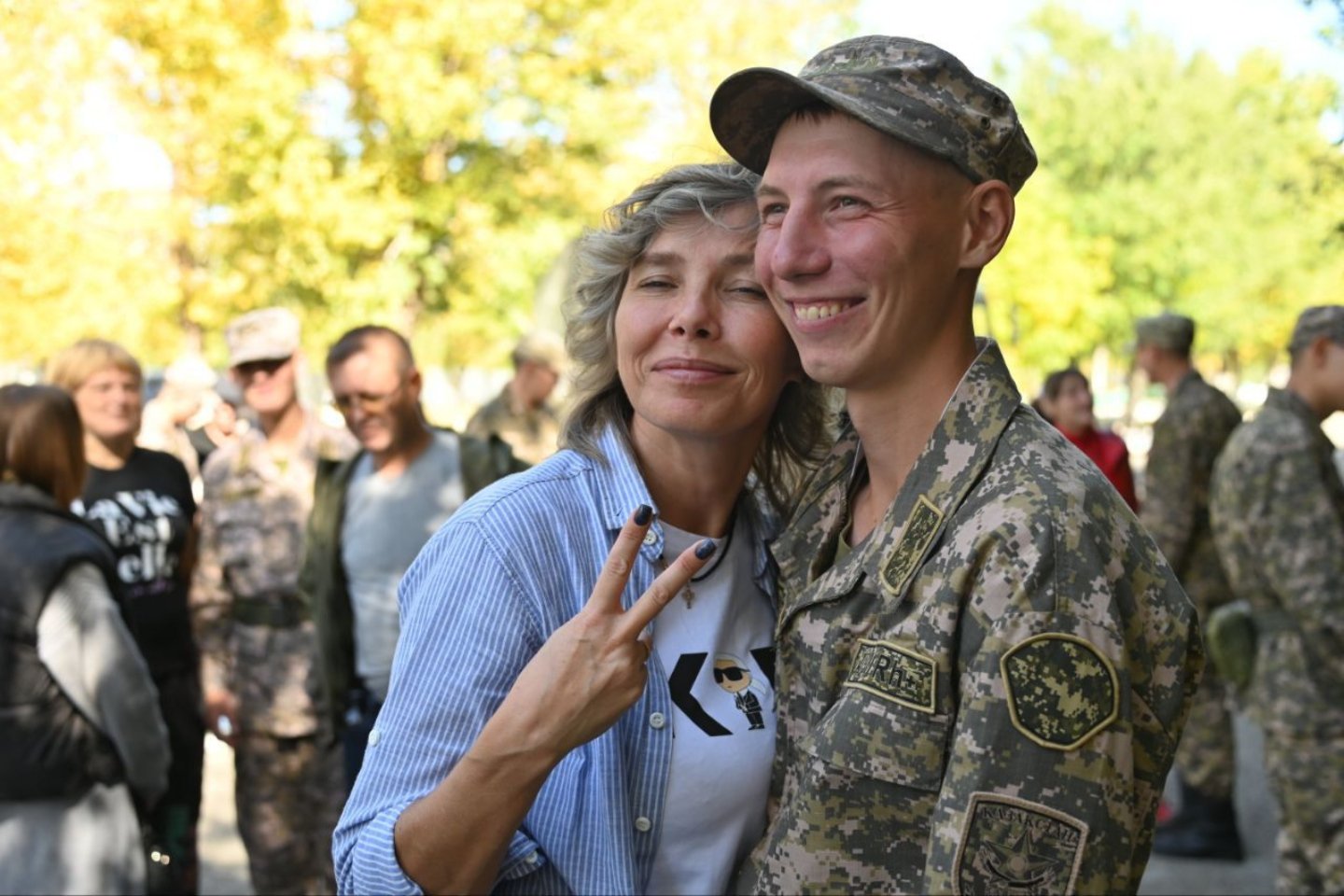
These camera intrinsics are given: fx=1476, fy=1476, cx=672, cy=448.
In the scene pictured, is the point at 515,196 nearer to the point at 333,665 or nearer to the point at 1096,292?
the point at 333,665

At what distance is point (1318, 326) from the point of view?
224 inches

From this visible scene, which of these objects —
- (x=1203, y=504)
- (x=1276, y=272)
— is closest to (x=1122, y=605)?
(x=1203, y=504)

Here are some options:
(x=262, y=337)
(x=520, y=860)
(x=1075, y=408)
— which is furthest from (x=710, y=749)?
(x=1075, y=408)

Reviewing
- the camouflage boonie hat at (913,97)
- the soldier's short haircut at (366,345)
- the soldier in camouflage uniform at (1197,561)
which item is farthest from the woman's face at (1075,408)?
the camouflage boonie hat at (913,97)

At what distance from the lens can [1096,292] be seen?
40.4 m

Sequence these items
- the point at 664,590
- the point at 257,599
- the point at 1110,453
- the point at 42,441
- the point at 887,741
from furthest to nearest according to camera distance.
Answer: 1. the point at 1110,453
2. the point at 257,599
3. the point at 42,441
4. the point at 664,590
5. the point at 887,741

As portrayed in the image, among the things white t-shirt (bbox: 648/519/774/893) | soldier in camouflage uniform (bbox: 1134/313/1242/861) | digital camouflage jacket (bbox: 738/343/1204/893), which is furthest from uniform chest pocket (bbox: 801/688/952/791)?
soldier in camouflage uniform (bbox: 1134/313/1242/861)

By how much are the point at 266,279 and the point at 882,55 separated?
18573 millimetres

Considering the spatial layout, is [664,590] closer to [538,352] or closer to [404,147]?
[538,352]

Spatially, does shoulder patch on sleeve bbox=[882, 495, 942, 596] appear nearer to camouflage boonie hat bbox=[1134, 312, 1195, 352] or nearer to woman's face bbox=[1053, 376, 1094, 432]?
camouflage boonie hat bbox=[1134, 312, 1195, 352]

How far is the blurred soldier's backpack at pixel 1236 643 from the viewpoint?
5723mm

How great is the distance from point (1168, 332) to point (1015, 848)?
7.03 m

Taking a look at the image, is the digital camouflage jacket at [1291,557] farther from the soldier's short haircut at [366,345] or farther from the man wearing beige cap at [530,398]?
the man wearing beige cap at [530,398]

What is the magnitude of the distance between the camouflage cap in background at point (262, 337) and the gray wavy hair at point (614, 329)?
11.2 ft
